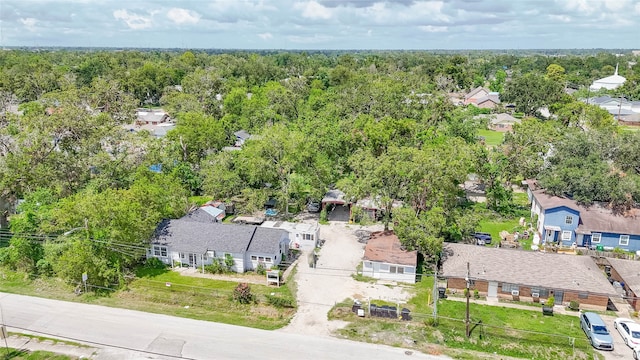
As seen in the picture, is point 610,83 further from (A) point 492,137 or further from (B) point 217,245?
(B) point 217,245

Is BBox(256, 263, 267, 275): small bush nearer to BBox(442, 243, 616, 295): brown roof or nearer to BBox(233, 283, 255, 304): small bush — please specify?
BBox(233, 283, 255, 304): small bush

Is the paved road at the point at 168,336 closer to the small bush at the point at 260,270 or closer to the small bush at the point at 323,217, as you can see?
the small bush at the point at 260,270

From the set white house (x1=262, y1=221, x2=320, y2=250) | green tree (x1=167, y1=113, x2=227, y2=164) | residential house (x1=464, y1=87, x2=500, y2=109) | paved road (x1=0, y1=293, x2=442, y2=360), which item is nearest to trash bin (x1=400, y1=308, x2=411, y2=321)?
paved road (x1=0, y1=293, x2=442, y2=360)

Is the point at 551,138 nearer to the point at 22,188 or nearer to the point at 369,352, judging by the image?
the point at 369,352

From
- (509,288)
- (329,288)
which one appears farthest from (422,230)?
(329,288)

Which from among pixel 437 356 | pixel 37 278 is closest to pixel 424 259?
pixel 437 356
